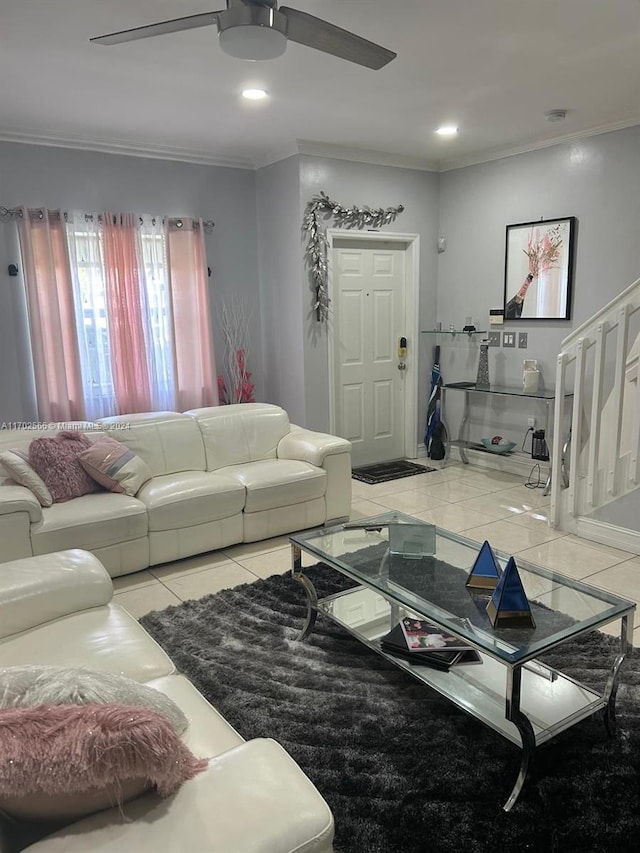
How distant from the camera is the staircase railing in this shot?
3.54 meters

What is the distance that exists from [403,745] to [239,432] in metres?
2.60

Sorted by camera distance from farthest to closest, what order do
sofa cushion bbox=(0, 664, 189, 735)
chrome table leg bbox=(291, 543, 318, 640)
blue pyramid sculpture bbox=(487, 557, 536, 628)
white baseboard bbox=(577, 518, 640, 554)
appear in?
white baseboard bbox=(577, 518, 640, 554) < chrome table leg bbox=(291, 543, 318, 640) < blue pyramid sculpture bbox=(487, 557, 536, 628) < sofa cushion bbox=(0, 664, 189, 735)

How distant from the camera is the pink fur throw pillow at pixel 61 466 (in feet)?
11.1

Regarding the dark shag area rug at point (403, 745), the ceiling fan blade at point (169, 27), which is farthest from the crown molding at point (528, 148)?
the dark shag area rug at point (403, 745)

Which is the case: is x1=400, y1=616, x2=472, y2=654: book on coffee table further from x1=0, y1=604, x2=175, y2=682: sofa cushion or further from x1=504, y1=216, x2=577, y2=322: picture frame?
x1=504, y1=216, x2=577, y2=322: picture frame

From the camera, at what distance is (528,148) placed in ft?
16.0

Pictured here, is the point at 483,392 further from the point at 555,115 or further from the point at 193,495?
the point at 193,495

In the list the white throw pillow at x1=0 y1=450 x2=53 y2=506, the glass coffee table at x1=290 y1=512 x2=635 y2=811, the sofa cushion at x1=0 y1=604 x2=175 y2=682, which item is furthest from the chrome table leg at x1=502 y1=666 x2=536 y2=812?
the white throw pillow at x1=0 y1=450 x2=53 y2=506

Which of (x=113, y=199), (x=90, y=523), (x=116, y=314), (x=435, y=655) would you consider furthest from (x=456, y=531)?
(x=113, y=199)

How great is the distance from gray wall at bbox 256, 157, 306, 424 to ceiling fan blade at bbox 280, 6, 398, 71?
2.57m

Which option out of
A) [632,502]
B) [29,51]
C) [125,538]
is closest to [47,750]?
[125,538]

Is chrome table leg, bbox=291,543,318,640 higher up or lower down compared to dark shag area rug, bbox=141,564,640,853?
higher up

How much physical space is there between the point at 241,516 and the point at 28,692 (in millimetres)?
2630

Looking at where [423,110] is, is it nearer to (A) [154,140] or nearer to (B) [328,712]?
(A) [154,140]
